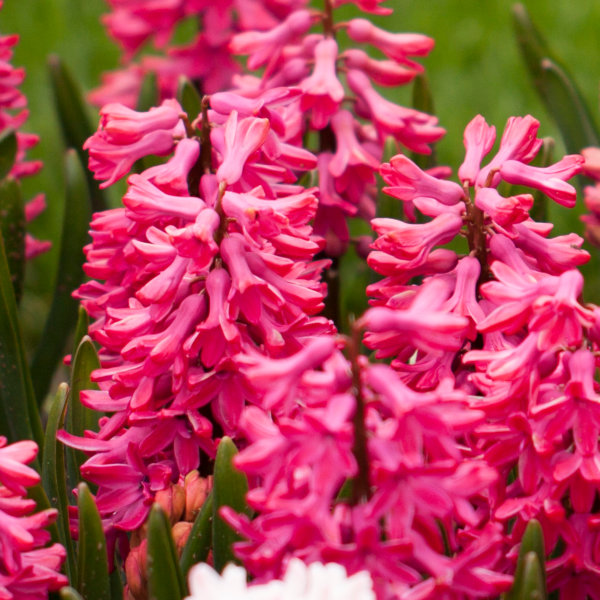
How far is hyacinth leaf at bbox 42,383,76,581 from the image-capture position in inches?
46.1

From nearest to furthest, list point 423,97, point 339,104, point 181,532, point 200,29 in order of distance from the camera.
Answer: point 181,532, point 339,104, point 423,97, point 200,29

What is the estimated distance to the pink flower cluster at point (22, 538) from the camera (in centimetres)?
92

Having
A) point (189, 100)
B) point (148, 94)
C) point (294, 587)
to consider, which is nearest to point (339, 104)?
point (189, 100)

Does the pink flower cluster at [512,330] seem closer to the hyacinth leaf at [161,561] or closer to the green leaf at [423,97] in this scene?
the hyacinth leaf at [161,561]

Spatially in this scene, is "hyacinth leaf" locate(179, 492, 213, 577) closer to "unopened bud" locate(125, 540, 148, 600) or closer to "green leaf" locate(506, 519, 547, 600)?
"unopened bud" locate(125, 540, 148, 600)

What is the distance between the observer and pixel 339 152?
1.55 metres

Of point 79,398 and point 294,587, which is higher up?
point 294,587

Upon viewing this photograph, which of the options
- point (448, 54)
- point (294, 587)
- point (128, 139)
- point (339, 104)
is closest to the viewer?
point (294, 587)

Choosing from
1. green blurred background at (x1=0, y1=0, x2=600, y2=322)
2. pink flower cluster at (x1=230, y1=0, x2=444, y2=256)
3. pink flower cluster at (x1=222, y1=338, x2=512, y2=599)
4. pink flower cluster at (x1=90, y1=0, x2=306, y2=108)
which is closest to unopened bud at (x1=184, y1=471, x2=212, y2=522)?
pink flower cluster at (x1=222, y1=338, x2=512, y2=599)

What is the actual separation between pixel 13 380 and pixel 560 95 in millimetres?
1128

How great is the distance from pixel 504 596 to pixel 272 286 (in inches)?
13.8

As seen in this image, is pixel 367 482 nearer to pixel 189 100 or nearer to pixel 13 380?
pixel 13 380

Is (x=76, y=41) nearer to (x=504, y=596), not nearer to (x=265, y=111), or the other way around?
(x=265, y=111)

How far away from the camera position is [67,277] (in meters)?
1.81
